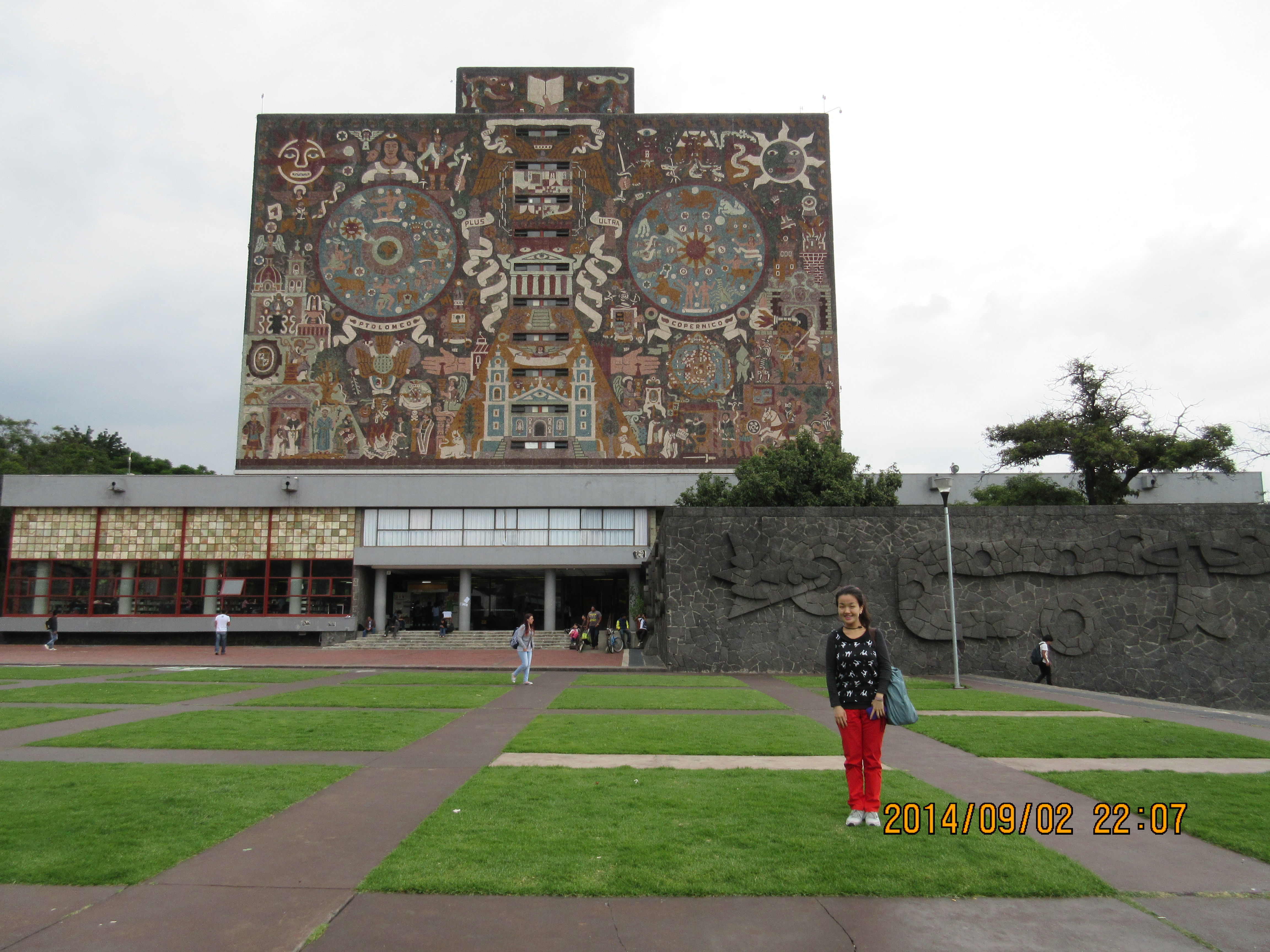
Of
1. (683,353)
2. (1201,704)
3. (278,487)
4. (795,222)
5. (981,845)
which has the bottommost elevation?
(1201,704)

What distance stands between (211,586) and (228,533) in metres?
2.60

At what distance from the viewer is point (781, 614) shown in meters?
22.0

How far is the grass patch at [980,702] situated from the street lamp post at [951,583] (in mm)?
1214

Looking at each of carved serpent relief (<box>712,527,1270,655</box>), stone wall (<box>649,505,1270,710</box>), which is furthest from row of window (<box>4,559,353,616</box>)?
carved serpent relief (<box>712,527,1270,655</box>)

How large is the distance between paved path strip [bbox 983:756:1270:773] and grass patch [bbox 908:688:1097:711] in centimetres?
455

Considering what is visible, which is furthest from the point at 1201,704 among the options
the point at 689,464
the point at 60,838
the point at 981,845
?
the point at 689,464

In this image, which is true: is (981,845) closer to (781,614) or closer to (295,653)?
(781,614)

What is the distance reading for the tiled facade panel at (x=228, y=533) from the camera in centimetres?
3900

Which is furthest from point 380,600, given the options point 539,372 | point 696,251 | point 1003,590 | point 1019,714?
point 1019,714

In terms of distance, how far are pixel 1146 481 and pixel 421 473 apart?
41.0 m

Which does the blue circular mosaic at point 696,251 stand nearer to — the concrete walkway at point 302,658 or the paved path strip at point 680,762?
the concrete walkway at point 302,658

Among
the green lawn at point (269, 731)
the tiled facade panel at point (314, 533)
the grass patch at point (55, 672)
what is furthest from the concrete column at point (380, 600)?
the green lawn at point (269, 731)

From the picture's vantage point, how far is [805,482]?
3372 cm

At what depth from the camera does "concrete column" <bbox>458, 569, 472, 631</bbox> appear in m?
39.0
